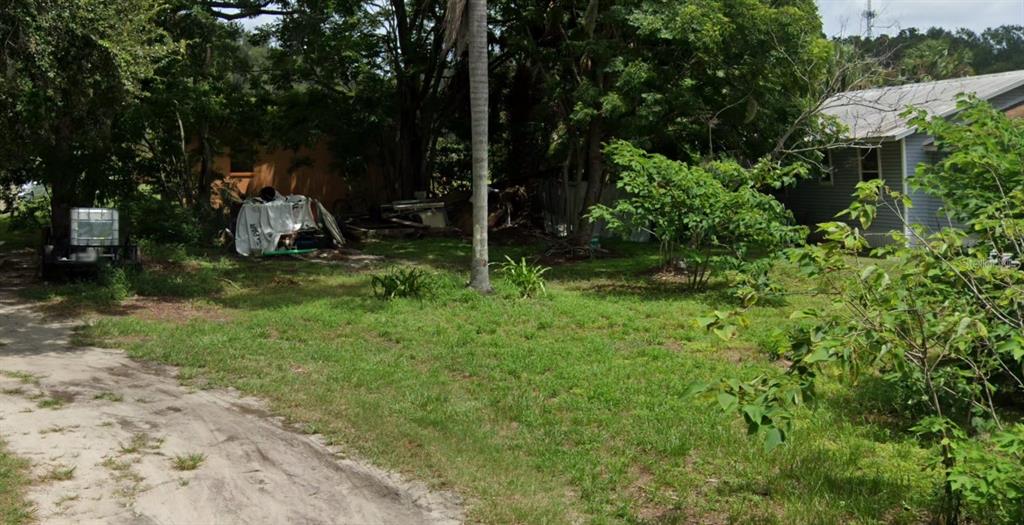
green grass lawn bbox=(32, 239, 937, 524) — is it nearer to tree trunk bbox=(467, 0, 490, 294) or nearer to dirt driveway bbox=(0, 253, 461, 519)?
dirt driveway bbox=(0, 253, 461, 519)

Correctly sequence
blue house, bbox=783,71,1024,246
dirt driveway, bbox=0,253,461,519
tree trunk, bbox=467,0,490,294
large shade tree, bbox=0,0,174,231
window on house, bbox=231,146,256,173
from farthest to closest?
window on house, bbox=231,146,256,173, blue house, bbox=783,71,1024,246, tree trunk, bbox=467,0,490,294, large shade tree, bbox=0,0,174,231, dirt driveway, bbox=0,253,461,519

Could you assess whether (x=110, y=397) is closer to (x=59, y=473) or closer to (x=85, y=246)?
(x=59, y=473)

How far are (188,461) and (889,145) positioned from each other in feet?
59.9

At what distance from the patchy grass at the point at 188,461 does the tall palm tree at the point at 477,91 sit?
720cm

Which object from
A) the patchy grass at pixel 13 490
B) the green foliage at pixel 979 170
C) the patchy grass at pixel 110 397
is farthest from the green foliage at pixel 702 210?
the patchy grass at pixel 13 490

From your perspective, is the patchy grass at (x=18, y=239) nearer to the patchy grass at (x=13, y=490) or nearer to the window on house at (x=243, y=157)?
the window on house at (x=243, y=157)

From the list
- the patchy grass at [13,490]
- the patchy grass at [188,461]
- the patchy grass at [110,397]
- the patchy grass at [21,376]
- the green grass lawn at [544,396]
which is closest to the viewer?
the patchy grass at [13,490]

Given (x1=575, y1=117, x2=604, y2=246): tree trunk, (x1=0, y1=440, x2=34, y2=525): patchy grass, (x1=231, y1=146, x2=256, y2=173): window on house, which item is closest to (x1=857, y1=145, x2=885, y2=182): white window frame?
(x1=575, y1=117, x2=604, y2=246): tree trunk

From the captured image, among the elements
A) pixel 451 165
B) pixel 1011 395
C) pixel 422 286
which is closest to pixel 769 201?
pixel 422 286

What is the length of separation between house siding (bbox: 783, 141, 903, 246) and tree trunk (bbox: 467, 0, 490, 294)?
10264 mm

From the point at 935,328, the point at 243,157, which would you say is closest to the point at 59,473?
the point at 935,328

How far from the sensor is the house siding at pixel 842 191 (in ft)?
64.2

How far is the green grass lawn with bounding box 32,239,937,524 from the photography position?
207 inches

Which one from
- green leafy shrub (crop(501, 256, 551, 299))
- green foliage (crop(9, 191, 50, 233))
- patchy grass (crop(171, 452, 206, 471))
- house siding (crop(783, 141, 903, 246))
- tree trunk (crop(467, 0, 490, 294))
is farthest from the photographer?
house siding (crop(783, 141, 903, 246))
